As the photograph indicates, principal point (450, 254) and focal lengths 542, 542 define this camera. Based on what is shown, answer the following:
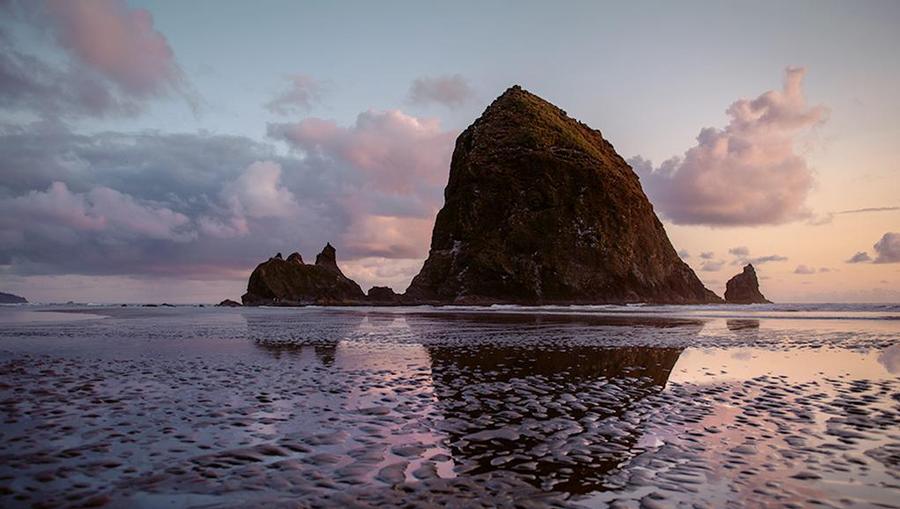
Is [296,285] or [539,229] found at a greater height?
[539,229]

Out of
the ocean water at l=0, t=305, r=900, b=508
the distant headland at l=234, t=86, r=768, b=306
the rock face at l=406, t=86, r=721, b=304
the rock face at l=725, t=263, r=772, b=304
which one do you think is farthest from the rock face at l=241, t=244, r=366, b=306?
the ocean water at l=0, t=305, r=900, b=508

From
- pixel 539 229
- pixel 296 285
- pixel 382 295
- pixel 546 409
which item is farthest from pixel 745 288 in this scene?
pixel 546 409

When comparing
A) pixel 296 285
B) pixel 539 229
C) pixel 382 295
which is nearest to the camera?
pixel 539 229

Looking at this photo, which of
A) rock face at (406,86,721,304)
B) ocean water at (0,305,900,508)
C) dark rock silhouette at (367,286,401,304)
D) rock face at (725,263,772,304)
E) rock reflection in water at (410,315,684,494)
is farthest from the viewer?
rock face at (725,263,772,304)

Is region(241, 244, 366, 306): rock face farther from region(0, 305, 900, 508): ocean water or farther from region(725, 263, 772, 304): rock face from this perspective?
region(0, 305, 900, 508): ocean water

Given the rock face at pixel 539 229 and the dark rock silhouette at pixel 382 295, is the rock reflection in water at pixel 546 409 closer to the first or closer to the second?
the rock face at pixel 539 229

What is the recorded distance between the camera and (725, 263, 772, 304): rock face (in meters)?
185

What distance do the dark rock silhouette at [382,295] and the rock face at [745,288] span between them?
117962 mm

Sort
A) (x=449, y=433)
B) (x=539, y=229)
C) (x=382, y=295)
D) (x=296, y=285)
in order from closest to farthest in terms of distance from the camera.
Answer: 1. (x=449, y=433)
2. (x=539, y=229)
3. (x=382, y=295)
4. (x=296, y=285)

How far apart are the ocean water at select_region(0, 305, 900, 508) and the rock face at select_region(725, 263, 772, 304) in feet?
606

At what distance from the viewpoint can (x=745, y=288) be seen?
187 metres

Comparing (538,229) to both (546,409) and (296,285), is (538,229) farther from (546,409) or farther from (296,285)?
(546,409)

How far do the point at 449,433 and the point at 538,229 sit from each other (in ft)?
375

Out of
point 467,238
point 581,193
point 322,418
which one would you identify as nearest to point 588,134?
point 581,193
